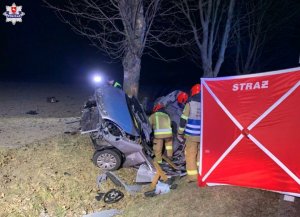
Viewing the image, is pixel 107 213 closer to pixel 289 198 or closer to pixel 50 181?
pixel 50 181

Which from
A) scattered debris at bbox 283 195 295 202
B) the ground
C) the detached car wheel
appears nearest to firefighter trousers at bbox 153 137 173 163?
the ground

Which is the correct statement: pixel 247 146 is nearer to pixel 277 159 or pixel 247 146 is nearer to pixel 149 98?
pixel 277 159

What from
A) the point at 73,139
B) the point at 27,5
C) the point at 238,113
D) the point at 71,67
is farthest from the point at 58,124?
the point at 27,5

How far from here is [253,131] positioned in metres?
5.97

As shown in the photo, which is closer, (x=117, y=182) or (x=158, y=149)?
(x=117, y=182)

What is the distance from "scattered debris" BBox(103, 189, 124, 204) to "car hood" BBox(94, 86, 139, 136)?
122 cm

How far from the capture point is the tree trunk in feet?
32.9

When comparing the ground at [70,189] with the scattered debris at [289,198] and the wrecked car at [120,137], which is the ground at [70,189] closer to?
the scattered debris at [289,198]

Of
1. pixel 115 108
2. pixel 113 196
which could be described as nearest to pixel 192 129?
pixel 115 108

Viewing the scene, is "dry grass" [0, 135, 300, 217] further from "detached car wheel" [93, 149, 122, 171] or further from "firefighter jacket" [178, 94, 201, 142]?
"firefighter jacket" [178, 94, 201, 142]

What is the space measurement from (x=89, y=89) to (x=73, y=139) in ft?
29.4

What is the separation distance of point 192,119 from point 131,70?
131 inches

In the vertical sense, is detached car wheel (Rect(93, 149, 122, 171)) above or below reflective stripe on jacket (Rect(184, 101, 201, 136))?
below

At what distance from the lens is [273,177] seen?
5.89 m
